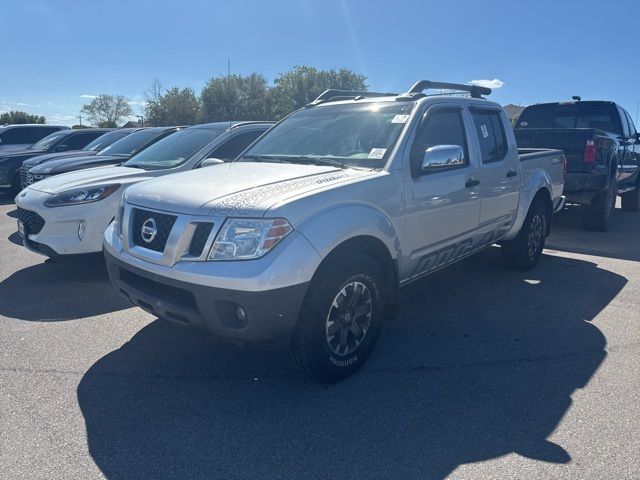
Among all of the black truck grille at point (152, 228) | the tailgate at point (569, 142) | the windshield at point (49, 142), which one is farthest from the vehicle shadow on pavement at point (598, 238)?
the windshield at point (49, 142)

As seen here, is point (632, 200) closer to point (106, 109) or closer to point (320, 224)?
point (320, 224)

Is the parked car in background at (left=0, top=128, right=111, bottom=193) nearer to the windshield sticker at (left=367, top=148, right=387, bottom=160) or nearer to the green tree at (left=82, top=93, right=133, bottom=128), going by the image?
the windshield sticker at (left=367, top=148, right=387, bottom=160)

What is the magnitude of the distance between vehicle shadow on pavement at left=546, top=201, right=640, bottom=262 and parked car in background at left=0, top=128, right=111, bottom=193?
11.1 meters

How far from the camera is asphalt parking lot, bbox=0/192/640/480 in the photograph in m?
2.71

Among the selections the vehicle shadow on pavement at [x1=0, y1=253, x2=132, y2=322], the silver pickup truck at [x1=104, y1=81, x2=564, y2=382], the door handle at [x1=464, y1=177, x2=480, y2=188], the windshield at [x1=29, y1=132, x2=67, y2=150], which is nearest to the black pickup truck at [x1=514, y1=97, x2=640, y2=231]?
the silver pickup truck at [x1=104, y1=81, x2=564, y2=382]

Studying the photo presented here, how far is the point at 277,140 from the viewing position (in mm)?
4867

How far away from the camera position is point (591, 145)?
8.10 m

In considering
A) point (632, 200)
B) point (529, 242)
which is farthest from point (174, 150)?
point (632, 200)

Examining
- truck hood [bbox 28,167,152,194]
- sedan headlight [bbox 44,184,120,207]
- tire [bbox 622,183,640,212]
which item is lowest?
tire [bbox 622,183,640,212]

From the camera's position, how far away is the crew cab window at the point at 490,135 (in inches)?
200

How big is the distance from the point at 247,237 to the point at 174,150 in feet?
12.9

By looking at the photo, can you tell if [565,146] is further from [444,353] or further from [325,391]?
[325,391]

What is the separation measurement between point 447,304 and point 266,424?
2.64 metres

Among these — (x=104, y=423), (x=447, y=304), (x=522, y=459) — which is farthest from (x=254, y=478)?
(x=447, y=304)
